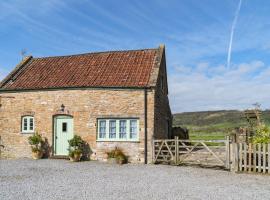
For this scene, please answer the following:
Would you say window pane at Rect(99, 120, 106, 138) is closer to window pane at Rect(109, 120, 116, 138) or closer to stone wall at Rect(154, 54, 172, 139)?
window pane at Rect(109, 120, 116, 138)

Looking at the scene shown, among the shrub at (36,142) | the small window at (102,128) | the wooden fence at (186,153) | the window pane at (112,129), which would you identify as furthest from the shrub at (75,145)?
the wooden fence at (186,153)

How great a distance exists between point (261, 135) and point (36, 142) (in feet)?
41.0

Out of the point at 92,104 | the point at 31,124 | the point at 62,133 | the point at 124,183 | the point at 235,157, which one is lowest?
the point at 124,183

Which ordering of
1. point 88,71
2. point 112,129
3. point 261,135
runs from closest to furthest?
point 261,135, point 112,129, point 88,71

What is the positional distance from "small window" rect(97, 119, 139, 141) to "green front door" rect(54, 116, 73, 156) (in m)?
1.91

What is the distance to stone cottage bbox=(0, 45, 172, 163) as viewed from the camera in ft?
62.8

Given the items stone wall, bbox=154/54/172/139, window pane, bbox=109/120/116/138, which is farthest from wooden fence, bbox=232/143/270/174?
window pane, bbox=109/120/116/138

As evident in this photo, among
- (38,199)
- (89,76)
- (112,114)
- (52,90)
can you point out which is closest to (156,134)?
(112,114)

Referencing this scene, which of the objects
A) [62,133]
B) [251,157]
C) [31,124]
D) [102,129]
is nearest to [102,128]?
[102,129]

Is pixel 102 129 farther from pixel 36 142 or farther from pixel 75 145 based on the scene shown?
pixel 36 142

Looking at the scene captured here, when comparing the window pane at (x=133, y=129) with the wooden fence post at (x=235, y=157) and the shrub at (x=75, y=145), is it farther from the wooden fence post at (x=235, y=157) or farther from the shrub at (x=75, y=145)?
the wooden fence post at (x=235, y=157)

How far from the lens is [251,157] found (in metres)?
15.3

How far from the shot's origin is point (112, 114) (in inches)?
766

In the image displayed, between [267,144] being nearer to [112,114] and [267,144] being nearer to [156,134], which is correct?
[156,134]
